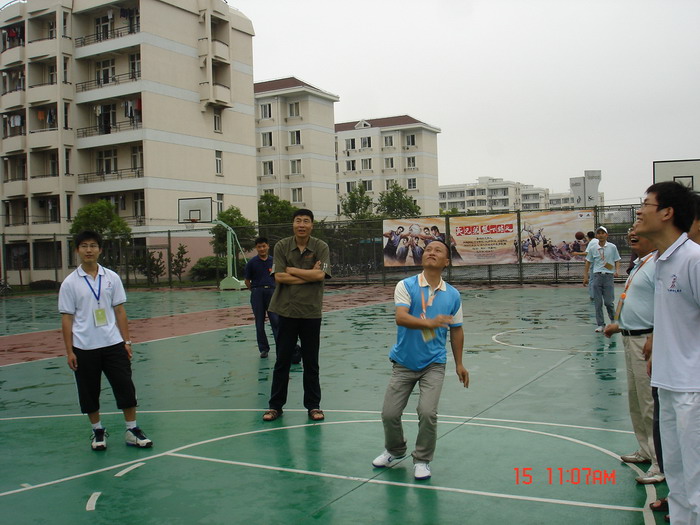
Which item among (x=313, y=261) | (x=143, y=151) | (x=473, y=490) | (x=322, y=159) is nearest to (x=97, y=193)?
(x=143, y=151)

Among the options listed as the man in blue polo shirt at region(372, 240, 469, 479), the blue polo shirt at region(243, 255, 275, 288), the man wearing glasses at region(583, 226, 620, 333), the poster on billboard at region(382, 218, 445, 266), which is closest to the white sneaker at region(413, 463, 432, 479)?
A: the man in blue polo shirt at region(372, 240, 469, 479)

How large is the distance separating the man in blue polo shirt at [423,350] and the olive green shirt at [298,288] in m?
1.72

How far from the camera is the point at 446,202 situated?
15088 cm

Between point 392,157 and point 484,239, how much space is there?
165ft

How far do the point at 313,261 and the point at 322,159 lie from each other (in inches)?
2103

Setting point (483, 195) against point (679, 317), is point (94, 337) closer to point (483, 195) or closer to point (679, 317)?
point (679, 317)

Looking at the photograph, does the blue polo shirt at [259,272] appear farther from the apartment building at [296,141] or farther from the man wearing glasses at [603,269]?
the apartment building at [296,141]

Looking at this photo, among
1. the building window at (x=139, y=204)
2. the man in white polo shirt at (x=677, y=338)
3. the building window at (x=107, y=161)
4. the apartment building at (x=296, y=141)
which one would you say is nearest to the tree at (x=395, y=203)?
the apartment building at (x=296, y=141)

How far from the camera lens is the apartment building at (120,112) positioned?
128 ft

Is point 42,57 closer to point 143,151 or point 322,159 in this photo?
point 143,151

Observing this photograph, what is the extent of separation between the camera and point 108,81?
4075 cm

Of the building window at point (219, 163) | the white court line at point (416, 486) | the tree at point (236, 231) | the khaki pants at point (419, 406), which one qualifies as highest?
the building window at point (219, 163)

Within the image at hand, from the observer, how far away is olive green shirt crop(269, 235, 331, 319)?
655 cm

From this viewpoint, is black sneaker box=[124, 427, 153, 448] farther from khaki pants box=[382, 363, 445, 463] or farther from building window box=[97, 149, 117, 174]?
building window box=[97, 149, 117, 174]
